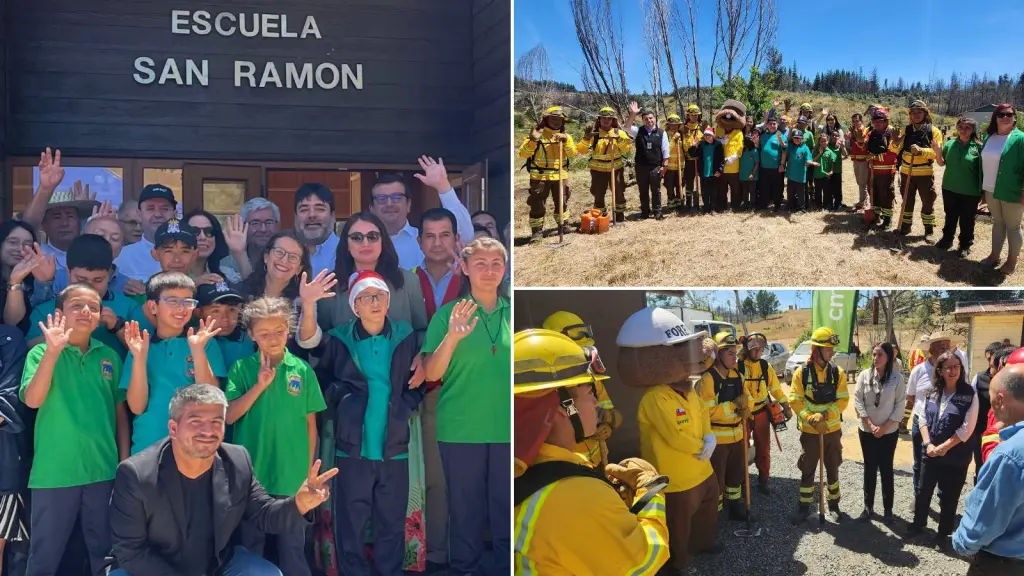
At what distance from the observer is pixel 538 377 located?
2.63 metres

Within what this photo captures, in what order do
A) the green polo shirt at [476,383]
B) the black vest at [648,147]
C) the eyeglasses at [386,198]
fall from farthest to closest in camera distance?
the black vest at [648,147] < the eyeglasses at [386,198] < the green polo shirt at [476,383]

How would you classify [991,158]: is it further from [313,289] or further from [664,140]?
[313,289]

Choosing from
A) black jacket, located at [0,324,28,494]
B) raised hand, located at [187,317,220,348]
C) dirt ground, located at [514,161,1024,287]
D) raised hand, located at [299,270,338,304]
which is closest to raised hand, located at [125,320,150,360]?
raised hand, located at [187,317,220,348]

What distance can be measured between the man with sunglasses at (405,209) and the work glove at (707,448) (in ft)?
5.27

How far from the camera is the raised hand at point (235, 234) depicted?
3984 millimetres

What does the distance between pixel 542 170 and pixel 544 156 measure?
0.12 meters

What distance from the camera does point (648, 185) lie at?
7.50 metres

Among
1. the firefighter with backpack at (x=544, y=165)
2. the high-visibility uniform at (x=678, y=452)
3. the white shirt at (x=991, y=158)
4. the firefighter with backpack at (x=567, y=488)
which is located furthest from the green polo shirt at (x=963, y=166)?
the firefighter with backpack at (x=567, y=488)

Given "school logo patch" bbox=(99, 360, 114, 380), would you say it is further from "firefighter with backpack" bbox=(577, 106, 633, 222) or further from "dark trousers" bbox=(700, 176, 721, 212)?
"dark trousers" bbox=(700, 176, 721, 212)

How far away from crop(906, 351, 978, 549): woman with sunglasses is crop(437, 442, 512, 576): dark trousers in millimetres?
2249

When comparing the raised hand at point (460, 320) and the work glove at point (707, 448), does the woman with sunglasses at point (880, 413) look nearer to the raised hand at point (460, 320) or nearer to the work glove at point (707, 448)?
the work glove at point (707, 448)

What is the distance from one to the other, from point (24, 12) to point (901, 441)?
5373 mm

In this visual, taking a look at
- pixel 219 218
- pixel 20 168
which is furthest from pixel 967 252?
pixel 20 168

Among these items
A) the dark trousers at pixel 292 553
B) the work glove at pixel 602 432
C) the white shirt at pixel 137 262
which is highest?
the white shirt at pixel 137 262
